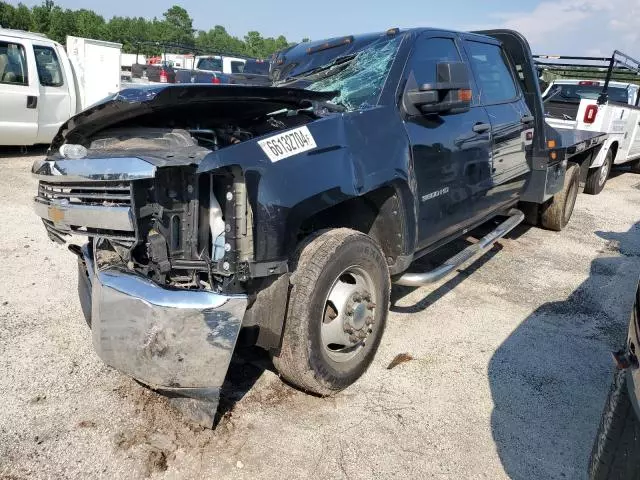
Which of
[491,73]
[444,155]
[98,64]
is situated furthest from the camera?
[98,64]

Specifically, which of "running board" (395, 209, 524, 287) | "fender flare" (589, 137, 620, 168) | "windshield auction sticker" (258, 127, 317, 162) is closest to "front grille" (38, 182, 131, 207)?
"windshield auction sticker" (258, 127, 317, 162)

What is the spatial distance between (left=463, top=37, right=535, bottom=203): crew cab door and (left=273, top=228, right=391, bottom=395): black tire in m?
2.01

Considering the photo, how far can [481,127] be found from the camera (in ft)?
13.9

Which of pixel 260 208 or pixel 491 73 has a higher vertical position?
pixel 491 73

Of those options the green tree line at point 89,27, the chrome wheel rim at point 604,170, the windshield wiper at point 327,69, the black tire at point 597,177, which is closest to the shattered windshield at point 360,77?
the windshield wiper at point 327,69

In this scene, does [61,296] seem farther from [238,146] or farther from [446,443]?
[446,443]

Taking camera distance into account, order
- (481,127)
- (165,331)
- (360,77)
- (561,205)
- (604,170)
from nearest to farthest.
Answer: (165,331)
(360,77)
(481,127)
(561,205)
(604,170)

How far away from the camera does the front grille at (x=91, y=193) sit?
2.51m

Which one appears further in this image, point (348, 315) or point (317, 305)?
point (348, 315)

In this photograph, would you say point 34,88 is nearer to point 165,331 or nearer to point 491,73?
point 491,73

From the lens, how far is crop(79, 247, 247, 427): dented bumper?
2.40 metres

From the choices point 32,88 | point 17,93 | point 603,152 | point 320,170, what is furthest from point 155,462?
point 603,152

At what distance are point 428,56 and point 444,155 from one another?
0.73 metres

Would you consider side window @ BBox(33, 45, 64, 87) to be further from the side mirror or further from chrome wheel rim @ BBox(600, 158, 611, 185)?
chrome wheel rim @ BBox(600, 158, 611, 185)
